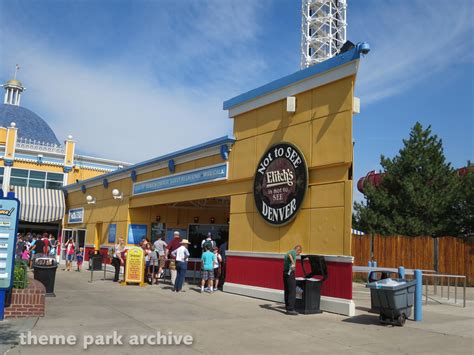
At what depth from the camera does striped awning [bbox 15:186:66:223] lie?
3078cm

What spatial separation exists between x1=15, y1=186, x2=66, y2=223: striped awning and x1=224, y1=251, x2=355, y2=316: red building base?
1958 cm

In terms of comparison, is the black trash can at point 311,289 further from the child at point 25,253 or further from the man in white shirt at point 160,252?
the child at point 25,253

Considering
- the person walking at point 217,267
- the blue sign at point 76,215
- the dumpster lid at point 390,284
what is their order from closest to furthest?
the dumpster lid at point 390,284
the person walking at point 217,267
the blue sign at point 76,215

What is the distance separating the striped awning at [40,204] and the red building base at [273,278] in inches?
771

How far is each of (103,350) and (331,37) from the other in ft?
153

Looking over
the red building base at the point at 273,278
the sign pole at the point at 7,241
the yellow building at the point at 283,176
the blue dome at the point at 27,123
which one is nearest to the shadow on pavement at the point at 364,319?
the red building base at the point at 273,278

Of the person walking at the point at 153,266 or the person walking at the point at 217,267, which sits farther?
the person walking at the point at 153,266

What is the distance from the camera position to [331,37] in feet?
160

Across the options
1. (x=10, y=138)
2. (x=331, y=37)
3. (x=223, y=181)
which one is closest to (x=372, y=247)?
(x=223, y=181)

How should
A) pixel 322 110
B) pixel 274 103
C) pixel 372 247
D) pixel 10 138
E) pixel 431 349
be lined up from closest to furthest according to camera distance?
1. pixel 431 349
2. pixel 322 110
3. pixel 274 103
4. pixel 372 247
5. pixel 10 138

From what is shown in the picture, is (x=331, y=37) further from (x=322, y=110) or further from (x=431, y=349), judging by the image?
(x=431, y=349)

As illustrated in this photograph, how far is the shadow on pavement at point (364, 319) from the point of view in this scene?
33.4 ft

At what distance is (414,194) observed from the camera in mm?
23938

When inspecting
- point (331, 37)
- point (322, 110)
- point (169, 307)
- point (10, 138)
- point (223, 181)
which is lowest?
point (169, 307)
